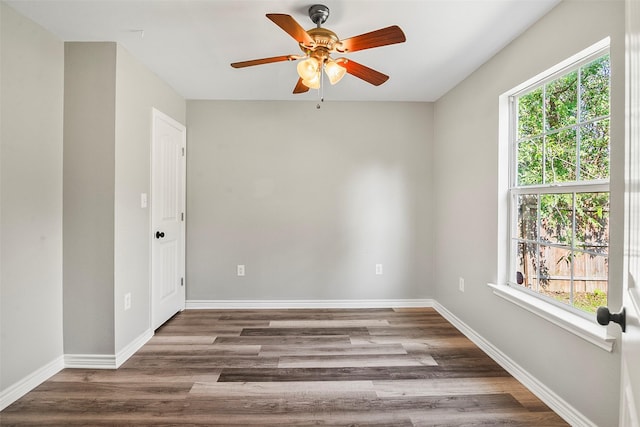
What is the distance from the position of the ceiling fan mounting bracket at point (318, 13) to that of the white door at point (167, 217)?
1.75 m

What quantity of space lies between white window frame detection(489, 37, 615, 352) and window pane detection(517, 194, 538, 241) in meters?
0.05

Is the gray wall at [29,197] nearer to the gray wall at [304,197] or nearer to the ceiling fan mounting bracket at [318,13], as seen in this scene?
the gray wall at [304,197]

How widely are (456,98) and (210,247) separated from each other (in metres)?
3.01

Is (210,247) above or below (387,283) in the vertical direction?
above

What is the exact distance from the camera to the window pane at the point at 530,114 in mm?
2215

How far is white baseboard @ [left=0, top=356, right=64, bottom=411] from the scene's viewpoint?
1.93 metres

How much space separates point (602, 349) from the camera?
62.4 inches

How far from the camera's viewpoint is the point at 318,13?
1938 mm

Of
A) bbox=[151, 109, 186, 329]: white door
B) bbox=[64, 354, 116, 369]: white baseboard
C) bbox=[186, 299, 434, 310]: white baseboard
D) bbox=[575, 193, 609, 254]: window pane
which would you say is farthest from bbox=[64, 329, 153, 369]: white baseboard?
bbox=[575, 193, 609, 254]: window pane

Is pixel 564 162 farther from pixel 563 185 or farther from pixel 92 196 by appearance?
pixel 92 196

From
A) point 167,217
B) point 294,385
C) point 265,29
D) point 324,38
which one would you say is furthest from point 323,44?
point 167,217

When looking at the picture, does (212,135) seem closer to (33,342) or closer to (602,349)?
(33,342)

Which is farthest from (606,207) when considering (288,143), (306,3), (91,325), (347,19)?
(91,325)

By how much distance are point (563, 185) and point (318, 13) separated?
1.78 m
